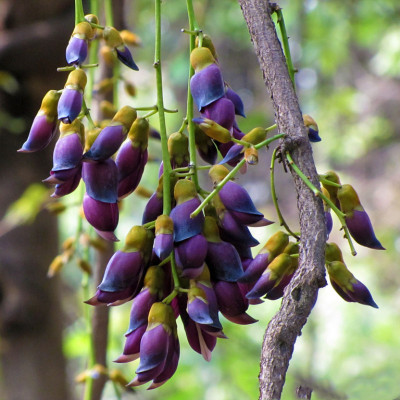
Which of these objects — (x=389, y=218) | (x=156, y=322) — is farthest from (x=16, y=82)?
(x=389, y=218)

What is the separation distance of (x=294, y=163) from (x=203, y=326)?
13cm

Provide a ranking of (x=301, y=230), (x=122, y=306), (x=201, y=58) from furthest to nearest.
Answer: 1. (x=122, y=306)
2. (x=201, y=58)
3. (x=301, y=230)

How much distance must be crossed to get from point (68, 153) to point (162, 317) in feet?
0.46

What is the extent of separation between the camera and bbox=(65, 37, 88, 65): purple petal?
1.66 ft

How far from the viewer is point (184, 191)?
47 cm

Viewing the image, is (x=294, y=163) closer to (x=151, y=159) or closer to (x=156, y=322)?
(x=156, y=322)

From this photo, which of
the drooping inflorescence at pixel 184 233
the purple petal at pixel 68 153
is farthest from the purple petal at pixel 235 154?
the purple petal at pixel 68 153

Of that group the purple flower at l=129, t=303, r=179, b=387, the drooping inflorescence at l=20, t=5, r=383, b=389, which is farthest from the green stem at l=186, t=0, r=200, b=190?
the purple flower at l=129, t=303, r=179, b=387

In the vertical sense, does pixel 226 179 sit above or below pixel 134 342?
above

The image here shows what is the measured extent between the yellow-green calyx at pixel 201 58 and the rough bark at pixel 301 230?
52 mm

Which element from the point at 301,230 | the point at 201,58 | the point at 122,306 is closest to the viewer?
the point at 301,230

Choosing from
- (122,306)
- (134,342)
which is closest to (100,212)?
(134,342)

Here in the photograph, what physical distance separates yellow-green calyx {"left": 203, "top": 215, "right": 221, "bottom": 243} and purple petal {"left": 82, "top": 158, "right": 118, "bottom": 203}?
73mm

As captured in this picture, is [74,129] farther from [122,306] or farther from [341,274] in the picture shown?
[122,306]
